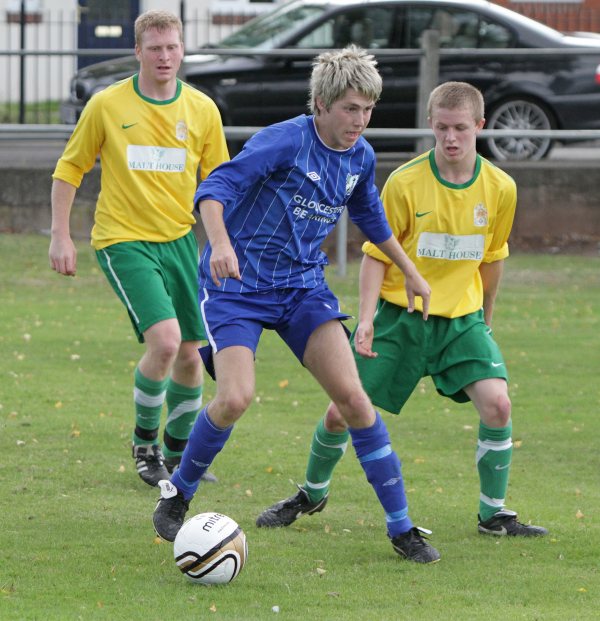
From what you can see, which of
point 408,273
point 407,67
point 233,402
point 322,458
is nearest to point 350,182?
point 408,273

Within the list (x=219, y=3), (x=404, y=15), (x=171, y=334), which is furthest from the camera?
A: (x=219, y=3)

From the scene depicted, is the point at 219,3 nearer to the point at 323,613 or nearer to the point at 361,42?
the point at 361,42

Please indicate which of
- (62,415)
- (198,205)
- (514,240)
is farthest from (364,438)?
(514,240)

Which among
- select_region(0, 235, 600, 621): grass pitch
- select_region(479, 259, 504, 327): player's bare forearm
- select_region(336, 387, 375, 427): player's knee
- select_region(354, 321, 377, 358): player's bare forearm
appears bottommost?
select_region(0, 235, 600, 621): grass pitch

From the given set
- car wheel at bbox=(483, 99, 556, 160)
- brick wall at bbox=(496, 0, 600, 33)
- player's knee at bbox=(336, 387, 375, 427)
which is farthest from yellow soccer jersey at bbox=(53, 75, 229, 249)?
brick wall at bbox=(496, 0, 600, 33)

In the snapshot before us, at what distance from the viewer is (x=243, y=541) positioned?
5250mm

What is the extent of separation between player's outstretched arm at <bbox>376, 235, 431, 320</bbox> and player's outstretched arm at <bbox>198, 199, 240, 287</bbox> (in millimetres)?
767

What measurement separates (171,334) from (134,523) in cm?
95

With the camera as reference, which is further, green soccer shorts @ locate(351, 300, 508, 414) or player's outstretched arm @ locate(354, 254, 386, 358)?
green soccer shorts @ locate(351, 300, 508, 414)

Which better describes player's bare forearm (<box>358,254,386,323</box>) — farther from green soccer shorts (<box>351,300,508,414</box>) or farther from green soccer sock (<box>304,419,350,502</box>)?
green soccer sock (<box>304,419,350,502</box>)

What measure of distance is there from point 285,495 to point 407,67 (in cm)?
938

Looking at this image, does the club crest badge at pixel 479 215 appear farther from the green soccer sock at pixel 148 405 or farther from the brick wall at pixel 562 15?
Result: the brick wall at pixel 562 15

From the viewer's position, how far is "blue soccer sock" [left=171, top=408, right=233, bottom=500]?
17.8ft

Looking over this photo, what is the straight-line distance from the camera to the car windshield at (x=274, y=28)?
1619 centimetres
